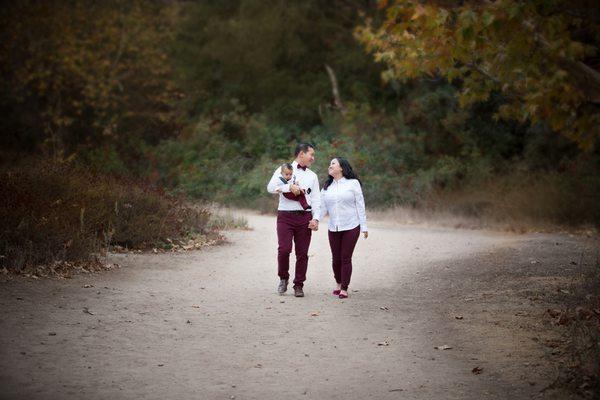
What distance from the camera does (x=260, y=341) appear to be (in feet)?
24.3

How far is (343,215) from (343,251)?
468 mm

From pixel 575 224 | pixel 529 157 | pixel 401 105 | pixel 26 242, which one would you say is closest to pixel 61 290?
pixel 26 242

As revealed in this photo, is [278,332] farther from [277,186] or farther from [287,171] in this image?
[287,171]

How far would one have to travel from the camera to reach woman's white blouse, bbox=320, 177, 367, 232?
31.4 ft

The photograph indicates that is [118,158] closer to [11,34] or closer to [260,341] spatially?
[11,34]

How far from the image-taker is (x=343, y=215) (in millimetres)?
9562

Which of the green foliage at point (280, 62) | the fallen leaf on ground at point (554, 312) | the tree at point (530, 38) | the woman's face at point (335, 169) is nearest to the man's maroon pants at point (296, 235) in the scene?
the woman's face at point (335, 169)

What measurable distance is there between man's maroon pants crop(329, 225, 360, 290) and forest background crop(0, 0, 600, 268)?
480cm

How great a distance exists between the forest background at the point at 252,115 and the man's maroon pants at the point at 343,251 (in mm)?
4803

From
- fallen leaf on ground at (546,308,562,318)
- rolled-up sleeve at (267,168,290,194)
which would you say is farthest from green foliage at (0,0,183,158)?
fallen leaf on ground at (546,308,562,318)

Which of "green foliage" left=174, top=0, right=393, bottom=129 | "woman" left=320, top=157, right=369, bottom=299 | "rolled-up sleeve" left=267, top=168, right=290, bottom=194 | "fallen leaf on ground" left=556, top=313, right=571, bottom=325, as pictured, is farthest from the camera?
"green foliage" left=174, top=0, right=393, bottom=129

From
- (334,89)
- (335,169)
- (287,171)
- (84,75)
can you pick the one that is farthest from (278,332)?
(334,89)

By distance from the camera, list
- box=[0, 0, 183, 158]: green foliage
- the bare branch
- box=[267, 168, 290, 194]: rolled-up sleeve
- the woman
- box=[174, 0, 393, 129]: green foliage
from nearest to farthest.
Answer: box=[267, 168, 290, 194]: rolled-up sleeve, the woman, box=[0, 0, 183, 158]: green foliage, the bare branch, box=[174, 0, 393, 129]: green foliage

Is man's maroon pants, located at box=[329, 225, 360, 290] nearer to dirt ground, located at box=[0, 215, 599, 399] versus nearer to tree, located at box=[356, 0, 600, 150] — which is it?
dirt ground, located at box=[0, 215, 599, 399]
